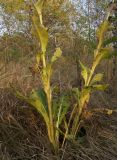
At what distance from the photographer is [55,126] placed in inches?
126

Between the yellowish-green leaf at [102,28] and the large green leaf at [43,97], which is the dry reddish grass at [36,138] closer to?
the large green leaf at [43,97]

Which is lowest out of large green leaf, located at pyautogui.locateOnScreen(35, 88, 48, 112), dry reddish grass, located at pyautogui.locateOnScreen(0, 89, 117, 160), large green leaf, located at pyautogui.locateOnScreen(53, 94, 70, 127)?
dry reddish grass, located at pyautogui.locateOnScreen(0, 89, 117, 160)

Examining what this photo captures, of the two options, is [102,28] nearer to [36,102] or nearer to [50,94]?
[50,94]

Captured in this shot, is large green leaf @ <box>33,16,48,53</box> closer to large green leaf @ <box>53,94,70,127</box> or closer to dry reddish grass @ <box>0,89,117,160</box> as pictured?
large green leaf @ <box>53,94,70,127</box>

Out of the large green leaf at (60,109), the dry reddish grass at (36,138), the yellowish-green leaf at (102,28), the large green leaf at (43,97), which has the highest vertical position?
Answer: the yellowish-green leaf at (102,28)

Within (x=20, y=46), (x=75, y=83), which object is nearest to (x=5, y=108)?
(x=75, y=83)

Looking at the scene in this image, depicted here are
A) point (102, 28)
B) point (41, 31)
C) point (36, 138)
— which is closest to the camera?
point (41, 31)

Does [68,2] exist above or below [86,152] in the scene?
above

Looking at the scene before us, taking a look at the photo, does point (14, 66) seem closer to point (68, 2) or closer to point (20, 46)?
point (20, 46)

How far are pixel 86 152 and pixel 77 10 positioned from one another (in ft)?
13.1

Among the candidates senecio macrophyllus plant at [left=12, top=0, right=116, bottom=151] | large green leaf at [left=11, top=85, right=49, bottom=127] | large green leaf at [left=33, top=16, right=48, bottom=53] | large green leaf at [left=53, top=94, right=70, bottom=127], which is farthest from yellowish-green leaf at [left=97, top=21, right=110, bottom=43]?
large green leaf at [left=11, top=85, right=49, bottom=127]

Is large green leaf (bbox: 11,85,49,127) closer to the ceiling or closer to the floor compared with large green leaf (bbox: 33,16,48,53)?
closer to the floor

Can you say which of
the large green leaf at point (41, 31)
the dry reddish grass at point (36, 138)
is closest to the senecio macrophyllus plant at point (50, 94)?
the large green leaf at point (41, 31)

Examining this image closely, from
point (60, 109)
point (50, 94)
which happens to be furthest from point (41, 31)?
point (60, 109)
